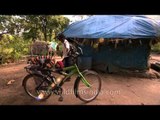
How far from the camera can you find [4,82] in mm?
6051

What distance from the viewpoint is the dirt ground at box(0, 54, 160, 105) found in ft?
15.5

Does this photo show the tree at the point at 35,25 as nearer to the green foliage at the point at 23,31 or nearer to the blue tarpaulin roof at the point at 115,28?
the green foliage at the point at 23,31

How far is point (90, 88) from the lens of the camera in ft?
15.6

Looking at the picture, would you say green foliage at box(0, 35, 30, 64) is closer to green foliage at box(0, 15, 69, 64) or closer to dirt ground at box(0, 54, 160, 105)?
green foliage at box(0, 15, 69, 64)

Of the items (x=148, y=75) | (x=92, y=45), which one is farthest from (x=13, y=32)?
(x=148, y=75)

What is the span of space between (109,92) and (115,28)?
7.20ft

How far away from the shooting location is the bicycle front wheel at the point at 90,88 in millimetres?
4527

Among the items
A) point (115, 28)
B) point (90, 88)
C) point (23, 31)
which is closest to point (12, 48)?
point (23, 31)

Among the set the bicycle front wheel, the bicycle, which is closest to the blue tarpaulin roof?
the bicycle front wheel

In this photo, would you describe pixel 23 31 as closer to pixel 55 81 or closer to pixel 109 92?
pixel 109 92
